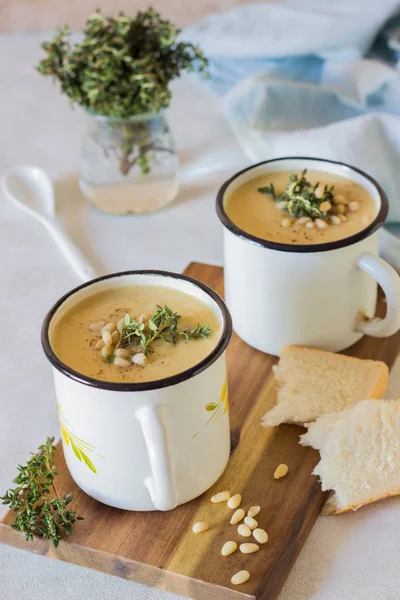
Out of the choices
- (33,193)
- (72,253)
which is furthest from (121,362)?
(33,193)

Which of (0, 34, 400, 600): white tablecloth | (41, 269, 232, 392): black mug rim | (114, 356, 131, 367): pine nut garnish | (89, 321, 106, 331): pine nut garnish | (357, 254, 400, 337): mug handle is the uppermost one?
(41, 269, 232, 392): black mug rim

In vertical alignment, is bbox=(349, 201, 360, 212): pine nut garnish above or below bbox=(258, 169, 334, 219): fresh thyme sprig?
below

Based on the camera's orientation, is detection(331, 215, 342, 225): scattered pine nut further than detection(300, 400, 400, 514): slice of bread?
Yes

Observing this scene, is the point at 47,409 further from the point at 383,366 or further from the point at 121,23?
the point at 121,23


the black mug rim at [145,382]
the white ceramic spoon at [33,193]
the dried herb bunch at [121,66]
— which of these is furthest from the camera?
the white ceramic spoon at [33,193]

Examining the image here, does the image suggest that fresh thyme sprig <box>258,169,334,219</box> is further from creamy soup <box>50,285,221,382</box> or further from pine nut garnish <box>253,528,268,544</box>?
pine nut garnish <box>253,528,268,544</box>

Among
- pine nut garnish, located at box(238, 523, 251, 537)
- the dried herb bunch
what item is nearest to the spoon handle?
the dried herb bunch

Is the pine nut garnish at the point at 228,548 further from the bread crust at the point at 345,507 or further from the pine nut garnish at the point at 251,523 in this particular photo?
the bread crust at the point at 345,507

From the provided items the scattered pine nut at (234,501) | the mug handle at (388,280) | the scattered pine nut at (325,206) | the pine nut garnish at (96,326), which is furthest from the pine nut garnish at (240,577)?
the scattered pine nut at (325,206)
